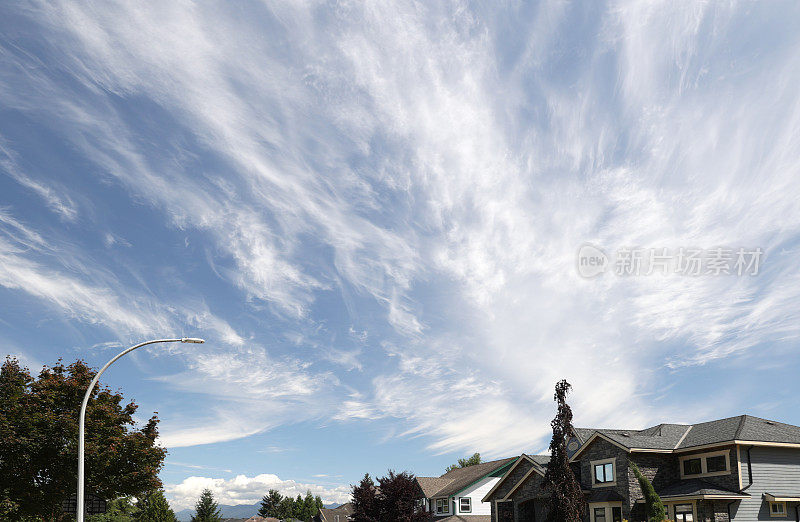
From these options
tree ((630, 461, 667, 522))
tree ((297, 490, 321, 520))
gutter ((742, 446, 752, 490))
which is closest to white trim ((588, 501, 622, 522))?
tree ((630, 461, 667, 522))

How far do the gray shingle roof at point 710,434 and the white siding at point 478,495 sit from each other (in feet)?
57.4

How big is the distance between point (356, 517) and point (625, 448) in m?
24.3

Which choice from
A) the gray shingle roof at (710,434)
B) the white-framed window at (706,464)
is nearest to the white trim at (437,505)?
the gray shingle roof at (710,434)

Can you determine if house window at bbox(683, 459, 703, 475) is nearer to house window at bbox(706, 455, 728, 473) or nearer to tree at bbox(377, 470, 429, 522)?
house window at bbox(706, 455, 728, 473)

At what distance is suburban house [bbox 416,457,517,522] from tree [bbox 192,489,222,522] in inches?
1794

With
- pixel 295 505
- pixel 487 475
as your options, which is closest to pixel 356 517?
pixel 487 475

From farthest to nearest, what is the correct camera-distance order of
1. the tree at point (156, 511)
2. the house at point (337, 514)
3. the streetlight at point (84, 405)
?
the house at point (337, 514) < the tree at point (156, 511) < the streetlight at point (84, 405)

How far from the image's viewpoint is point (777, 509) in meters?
35.9

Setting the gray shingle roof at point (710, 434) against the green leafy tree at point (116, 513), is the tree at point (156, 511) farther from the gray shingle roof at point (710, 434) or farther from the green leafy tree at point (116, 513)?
the gray shingle roof at point (710, 434)

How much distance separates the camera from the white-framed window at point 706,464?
1457 inches

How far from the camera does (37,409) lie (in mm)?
34250

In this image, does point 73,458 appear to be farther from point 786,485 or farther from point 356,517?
point 786,485

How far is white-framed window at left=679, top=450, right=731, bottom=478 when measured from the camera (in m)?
37.0

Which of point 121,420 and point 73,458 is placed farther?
point 121,420
